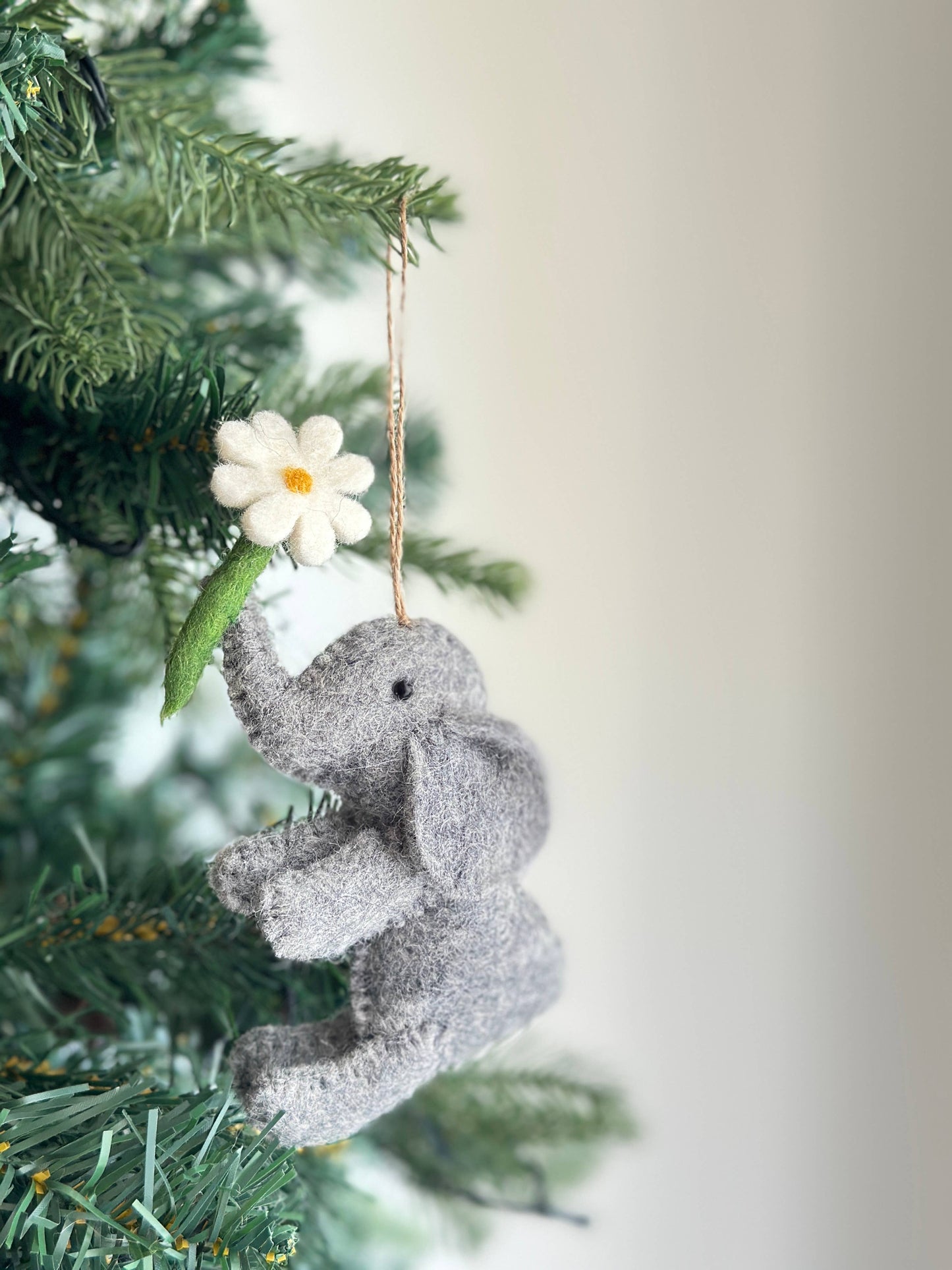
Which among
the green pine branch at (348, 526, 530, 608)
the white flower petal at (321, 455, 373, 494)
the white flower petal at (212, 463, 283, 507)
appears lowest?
the green pine branch at (348, 526, 530, 608)

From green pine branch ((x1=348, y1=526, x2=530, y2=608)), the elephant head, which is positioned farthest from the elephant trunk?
green pine branch ((x1=348, y1=526, x2=530, y2=608))

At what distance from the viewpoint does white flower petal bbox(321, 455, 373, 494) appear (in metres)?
0.32

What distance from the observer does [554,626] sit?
90cm

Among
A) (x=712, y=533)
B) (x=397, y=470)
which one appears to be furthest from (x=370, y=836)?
(x=712, y=533)

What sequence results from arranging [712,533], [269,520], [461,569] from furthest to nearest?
1. [712,533]
2. [461,569]
3. [269,520]

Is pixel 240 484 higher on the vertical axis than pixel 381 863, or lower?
higher

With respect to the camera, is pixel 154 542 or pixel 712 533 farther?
pixel 712 533

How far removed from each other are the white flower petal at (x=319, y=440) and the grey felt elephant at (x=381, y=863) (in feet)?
0.17

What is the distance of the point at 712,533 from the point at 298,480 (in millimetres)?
585

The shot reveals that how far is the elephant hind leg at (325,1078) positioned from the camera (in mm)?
312

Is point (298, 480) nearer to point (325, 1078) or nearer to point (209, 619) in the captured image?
point (209, 619)

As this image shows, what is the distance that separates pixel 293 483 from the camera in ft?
1.01

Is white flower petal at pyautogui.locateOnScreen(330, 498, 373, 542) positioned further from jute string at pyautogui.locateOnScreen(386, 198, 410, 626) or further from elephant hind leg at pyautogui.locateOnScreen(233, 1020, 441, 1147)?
elephant hind leg at pyautogui.locateOnScreen(233, 1020, 441, 1147)

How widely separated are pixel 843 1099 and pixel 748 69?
0.76 meters
